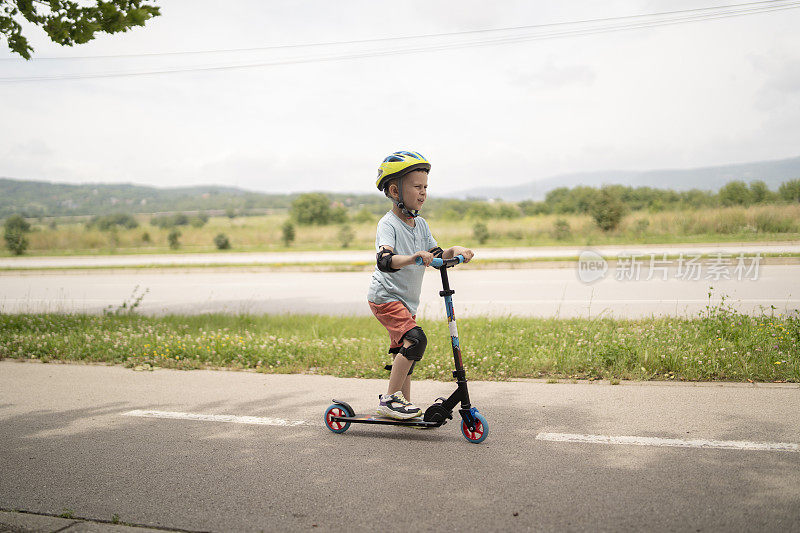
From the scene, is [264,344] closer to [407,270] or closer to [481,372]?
[481,372]

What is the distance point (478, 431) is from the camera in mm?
3938

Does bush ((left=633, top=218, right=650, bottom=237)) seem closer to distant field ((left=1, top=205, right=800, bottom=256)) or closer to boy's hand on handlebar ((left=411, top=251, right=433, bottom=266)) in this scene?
distant field ((left=1, top=205, right=800, bottom=256))

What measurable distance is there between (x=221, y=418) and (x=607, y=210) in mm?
22286

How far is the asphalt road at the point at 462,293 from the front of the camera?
32.2 ft

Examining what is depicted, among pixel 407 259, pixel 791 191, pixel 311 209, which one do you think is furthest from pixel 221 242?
pixel 407 259

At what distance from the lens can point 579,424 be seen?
166 inches

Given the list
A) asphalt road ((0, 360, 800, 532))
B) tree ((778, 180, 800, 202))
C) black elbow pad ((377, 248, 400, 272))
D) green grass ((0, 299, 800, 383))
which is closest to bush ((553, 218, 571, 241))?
tree ((778, 180, 800, 202))

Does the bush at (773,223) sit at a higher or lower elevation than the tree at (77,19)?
lower

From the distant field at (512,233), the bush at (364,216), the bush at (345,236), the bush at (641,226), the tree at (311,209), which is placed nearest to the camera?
the distant field at (512,233)

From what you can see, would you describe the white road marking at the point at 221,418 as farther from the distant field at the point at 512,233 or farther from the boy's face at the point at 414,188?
the distant field at the point at 512,233

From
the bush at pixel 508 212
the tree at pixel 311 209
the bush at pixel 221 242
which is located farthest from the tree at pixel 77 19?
the tree at pixel 311 209

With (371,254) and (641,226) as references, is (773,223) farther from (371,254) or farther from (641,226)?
(371,254)

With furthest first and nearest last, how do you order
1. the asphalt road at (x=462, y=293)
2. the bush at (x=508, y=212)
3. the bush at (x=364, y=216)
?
the bush at (x=364, y=216), the bush at (x=508, y=212), the asphalt road at (x=462, y=293)

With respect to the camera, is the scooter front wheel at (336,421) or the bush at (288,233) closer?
the scooter front wheel at (336,421)
